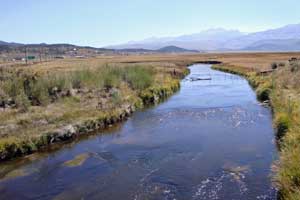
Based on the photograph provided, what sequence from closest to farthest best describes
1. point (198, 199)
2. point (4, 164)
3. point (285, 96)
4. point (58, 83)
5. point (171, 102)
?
point (198, 199)
point (4, 164)
point (285, 96)
point (58, 83)
point (171, 102)

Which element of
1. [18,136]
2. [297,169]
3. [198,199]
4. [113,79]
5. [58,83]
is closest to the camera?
[297,169]

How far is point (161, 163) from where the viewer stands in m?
16.5

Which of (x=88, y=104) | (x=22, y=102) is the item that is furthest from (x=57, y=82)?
(x=22, y=102)

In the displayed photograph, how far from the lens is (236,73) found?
61875mm

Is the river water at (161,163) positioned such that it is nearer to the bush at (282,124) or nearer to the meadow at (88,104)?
the bush at (282,124)

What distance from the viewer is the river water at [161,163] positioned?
44.7 feet

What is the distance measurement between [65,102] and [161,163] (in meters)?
13.1

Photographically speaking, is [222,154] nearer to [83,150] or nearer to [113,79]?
[83,150]

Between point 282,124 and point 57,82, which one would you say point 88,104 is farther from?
point 282,124

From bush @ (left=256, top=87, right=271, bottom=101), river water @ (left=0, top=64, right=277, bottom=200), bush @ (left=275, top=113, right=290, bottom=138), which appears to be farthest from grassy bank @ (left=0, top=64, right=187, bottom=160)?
bush @ (left=275, top=113, right=290, bottom=138)

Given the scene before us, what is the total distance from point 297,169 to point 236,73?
52.2m

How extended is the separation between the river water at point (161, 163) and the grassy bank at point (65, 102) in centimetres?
103

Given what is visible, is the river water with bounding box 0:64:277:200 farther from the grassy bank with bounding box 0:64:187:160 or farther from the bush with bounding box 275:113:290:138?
the grassy bank with bounding box 0:64:187:160

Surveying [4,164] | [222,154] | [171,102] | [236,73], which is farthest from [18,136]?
[236,73]
